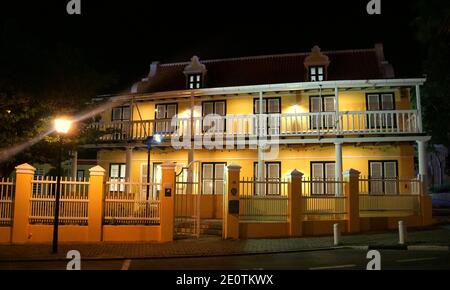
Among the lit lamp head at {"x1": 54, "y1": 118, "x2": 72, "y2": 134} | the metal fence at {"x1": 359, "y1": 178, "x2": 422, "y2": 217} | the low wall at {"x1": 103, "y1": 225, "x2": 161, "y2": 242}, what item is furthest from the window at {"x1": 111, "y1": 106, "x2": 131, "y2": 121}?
the metal fence at {"x1": 359, "y1": 178, "x2": 422, "y2": 217}

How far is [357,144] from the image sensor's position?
842 inches

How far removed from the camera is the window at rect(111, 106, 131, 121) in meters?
25.0

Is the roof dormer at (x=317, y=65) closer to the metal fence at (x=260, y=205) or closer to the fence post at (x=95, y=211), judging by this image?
the metal fence at (x=260, y=205)

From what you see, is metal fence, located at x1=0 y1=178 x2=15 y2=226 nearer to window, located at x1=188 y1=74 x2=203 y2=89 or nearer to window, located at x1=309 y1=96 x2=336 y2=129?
window, located at x1=188 y1=74 x2=203 y2=89

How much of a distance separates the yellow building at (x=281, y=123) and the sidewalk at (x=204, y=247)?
490cm

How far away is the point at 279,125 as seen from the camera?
826 inches

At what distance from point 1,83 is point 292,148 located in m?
13.4

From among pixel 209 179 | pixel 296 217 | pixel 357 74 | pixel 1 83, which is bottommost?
pixel 296 217

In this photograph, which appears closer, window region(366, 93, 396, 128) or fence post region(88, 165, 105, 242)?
fence post region(88, 165, 105, 242)

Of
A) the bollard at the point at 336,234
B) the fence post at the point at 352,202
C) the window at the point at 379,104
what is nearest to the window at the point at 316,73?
the window at the point at 379,104

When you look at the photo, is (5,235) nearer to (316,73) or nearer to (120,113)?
(120,113)

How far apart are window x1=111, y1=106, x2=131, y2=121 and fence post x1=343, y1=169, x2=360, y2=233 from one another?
44.8 feet
